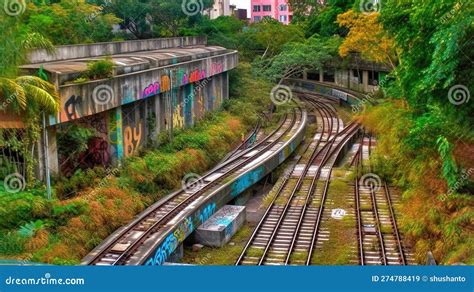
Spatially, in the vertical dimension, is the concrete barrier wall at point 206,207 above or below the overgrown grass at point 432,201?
below

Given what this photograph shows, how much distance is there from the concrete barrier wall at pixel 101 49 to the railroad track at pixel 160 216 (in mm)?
7258

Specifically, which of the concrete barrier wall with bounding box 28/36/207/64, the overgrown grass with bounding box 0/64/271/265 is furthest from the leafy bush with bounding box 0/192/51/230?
the concrete barrier wall with bounding box 28/36/207/64

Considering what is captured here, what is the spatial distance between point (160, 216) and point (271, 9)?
89.7 m

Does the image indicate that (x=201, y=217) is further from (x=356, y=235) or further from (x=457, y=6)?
(x=457, y=6)

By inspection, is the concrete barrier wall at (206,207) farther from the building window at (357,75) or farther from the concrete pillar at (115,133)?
the building window at (357,75)

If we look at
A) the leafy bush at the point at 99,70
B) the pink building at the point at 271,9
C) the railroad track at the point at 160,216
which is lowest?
the railroad track at the point at 160,216

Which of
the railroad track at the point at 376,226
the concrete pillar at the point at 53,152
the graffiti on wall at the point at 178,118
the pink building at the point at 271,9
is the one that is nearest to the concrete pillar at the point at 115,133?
the concrete pillar at the point at 53,152

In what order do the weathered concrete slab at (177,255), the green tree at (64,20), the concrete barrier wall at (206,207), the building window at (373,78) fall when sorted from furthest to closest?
the building window at (373,78)
the green tree at (64,20)
the weathered concrete slab at (177,255)
the concrete barrier wall at (206,207)

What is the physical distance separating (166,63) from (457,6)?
16.1 meters

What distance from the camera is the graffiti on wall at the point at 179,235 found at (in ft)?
53.7

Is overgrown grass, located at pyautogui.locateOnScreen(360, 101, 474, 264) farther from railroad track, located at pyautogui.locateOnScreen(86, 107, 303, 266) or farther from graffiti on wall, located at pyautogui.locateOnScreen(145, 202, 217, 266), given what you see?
railroad track, located at pyautogui.locateOnScreen(86, 107, 303, 266)

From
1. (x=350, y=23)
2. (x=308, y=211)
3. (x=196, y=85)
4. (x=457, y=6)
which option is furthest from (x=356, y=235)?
(x=350, y=23)

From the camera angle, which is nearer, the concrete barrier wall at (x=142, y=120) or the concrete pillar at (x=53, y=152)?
the concrete pillar at (x=53, y=152)

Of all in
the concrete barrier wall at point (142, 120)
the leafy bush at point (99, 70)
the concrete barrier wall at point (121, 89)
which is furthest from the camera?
the concrete barrier wall at point (142, 120)
